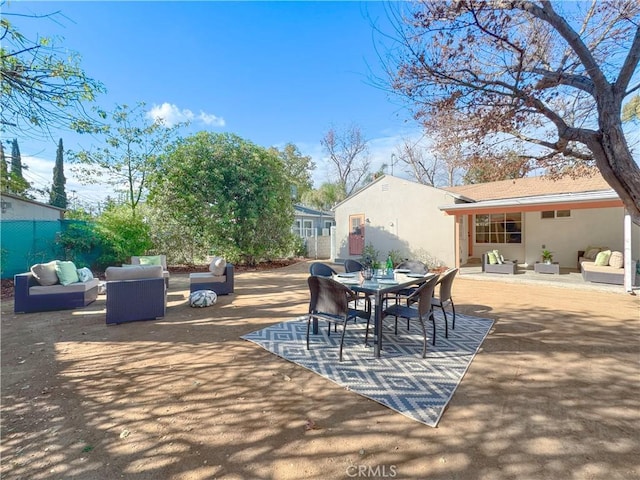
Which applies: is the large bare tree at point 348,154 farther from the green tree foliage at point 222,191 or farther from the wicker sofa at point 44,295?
the wicker sofa at point 44,295

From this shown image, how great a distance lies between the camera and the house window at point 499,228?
11.4 meters

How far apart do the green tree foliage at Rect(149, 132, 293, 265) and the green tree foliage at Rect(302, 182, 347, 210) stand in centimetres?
1402

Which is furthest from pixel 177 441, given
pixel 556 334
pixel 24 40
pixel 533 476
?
pixel 556 334

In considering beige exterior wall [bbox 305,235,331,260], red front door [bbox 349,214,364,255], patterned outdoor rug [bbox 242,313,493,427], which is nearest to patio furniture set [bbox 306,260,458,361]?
patterned outdoor rug [bbox 242,313,493,427]

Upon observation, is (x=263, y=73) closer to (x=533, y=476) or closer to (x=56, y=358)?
(x=56, y=358)

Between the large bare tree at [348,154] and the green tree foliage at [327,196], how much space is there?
0.46m

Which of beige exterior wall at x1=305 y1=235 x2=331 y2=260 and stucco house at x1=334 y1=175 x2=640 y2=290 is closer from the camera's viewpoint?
stucco house at x1=334 y1=175 x2=640 y2=290

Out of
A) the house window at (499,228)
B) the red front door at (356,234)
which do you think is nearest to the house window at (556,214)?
the house window at (499,228)

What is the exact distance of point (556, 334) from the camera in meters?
4.24

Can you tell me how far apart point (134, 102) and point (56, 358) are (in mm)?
12131

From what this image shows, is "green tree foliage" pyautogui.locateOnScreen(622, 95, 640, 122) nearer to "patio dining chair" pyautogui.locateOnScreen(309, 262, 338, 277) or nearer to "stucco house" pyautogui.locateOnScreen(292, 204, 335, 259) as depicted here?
"patio dining chair" pyautogui.locateOnScreen(309, 262, 338, 277)

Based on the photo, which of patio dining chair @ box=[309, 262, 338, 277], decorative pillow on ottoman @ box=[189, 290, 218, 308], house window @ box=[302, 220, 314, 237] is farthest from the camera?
house window @ box=[302, 220, 314, 237]
